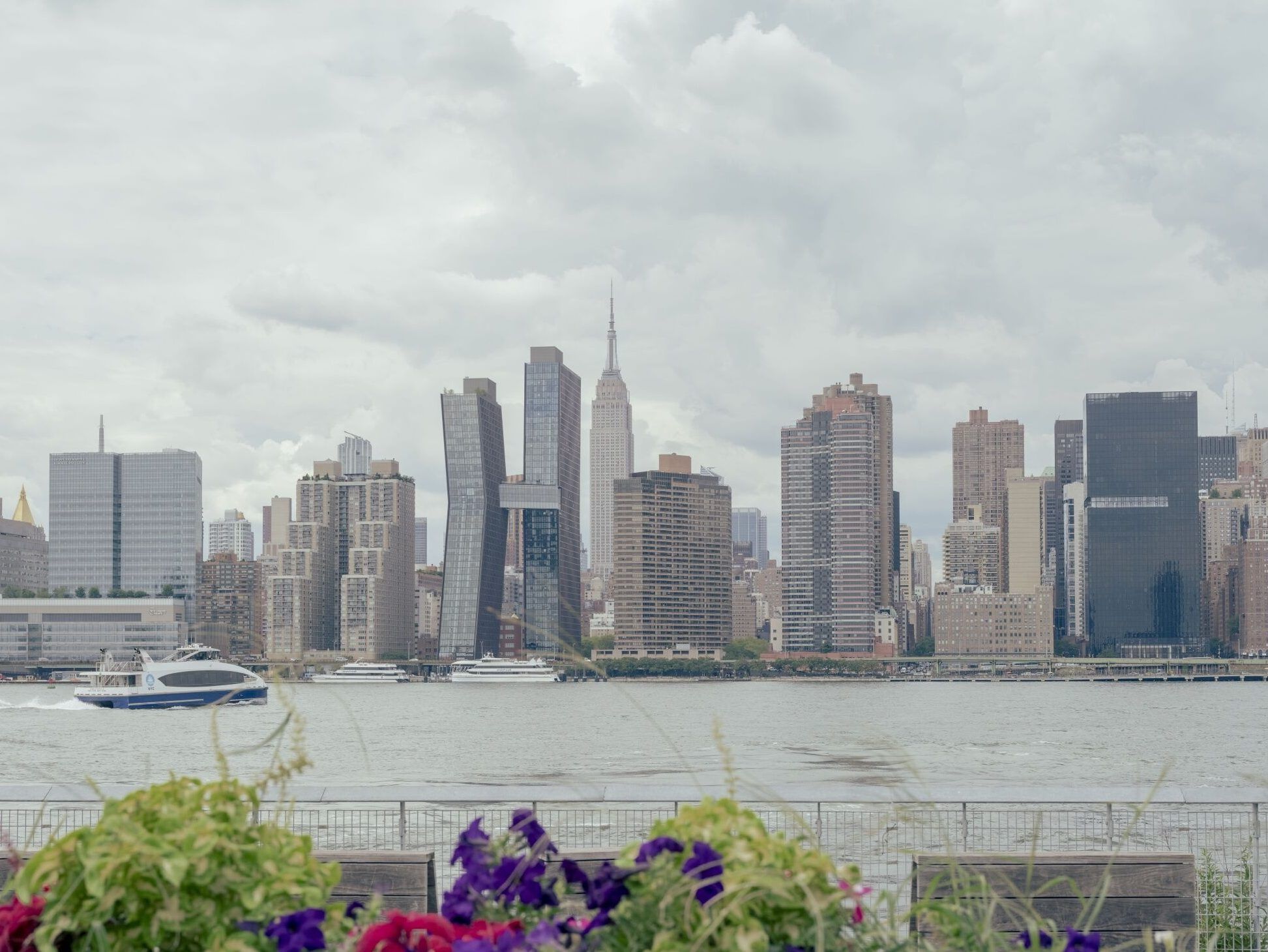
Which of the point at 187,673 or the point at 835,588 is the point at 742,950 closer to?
the point at 187,673

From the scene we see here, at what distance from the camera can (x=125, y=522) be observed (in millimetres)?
167000

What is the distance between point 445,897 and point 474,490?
161 m

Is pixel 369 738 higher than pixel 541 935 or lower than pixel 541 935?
lower

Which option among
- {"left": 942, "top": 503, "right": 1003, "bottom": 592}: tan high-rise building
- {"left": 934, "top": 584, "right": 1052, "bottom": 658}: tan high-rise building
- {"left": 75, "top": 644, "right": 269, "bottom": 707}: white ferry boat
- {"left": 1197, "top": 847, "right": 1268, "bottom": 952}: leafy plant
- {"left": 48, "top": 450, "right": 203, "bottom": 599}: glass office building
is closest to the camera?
{"left": 1197, "top": 847, "right": 1268, "bottom": 952}: leafy plant

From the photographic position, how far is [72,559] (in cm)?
16838

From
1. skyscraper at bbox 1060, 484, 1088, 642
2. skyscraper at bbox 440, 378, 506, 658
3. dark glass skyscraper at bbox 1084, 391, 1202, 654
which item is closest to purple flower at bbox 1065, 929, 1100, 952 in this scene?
skyscraper at bbox 440, 378, 506, 658

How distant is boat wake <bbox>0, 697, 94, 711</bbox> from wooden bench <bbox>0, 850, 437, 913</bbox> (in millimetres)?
82977

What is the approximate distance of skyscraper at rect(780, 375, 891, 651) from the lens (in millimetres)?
173625

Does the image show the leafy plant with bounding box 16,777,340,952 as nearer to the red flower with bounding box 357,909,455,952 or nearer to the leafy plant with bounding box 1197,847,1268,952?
the red flower with bounding box 357,909,455,952

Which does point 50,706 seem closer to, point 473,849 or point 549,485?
point 473,849

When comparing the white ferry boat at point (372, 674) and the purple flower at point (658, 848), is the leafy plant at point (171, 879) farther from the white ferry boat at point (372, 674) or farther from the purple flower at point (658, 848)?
the white ferry boat at point (372, 674)

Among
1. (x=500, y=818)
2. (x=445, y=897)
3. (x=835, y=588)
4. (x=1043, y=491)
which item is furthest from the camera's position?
(x=1043, y=491)

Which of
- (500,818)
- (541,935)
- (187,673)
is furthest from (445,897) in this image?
(187,673)

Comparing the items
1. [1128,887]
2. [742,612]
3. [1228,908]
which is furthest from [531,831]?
[742,612]
